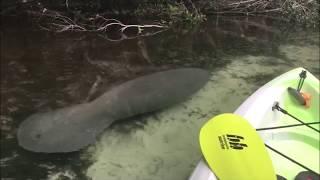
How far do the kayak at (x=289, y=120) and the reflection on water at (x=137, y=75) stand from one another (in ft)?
2.86

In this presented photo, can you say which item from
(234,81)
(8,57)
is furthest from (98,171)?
(8,57)

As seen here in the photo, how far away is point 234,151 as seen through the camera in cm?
349

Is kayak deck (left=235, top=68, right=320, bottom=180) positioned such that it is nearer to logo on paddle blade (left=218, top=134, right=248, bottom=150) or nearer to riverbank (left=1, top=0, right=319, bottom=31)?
logo on paddle blade (left=218, top=134, right=248, bottom=150)

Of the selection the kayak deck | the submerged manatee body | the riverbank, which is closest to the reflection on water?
the submerged manatee body

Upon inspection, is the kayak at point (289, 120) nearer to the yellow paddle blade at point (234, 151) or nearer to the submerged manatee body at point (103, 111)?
the yellow paddle blade at point (234, 151)

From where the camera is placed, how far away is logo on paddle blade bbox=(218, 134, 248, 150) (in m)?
3.51

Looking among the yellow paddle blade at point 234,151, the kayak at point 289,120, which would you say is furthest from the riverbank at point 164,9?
the yellow paddle blade at point 234,151

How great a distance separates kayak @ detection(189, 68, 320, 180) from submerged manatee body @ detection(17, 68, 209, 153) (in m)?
1.44

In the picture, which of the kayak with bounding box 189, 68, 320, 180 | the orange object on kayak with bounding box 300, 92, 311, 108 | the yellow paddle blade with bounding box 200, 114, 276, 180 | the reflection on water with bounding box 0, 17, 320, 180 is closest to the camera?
the yellow paddle blade with bounding box 200, 114, 276, 180

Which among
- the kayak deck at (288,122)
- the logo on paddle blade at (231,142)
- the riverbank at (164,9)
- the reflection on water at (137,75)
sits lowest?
the reflection on water at (137,75)

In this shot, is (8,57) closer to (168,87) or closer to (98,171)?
(168,87)

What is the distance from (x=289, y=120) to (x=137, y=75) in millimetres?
2617

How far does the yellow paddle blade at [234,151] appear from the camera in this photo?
3.43 metres

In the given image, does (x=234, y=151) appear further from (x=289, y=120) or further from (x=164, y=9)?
(x=164, y=9)
